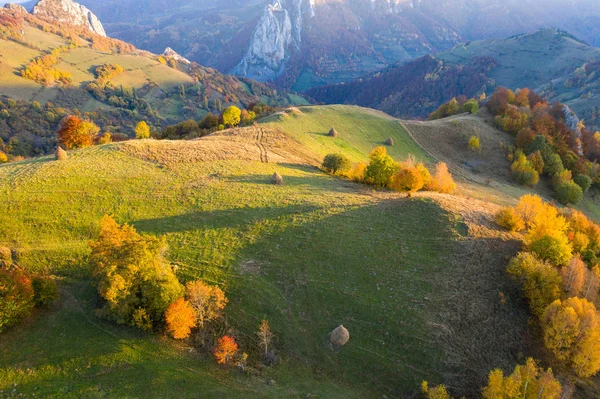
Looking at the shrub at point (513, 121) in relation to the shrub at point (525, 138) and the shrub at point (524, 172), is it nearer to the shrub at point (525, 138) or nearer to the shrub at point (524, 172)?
the shrub at point (525, 138)

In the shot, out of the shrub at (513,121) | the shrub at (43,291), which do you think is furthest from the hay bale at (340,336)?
the shrub at (513,121)

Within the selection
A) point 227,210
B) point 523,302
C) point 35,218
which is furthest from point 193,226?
point 523,302

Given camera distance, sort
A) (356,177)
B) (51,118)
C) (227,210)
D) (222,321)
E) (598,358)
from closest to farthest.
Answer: (598,358) < (222,321) < (227,210) < (356,177) < (51,118)

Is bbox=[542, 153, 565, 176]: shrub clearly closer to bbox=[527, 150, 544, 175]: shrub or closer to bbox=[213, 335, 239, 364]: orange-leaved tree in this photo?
bbox=[527, 150, 544, 175]: shrub

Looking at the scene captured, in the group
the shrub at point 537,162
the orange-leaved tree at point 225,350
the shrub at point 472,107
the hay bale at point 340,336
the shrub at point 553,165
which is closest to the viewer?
the orange-leaved tree at point 225,350

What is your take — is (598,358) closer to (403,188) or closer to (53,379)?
(403,188)
